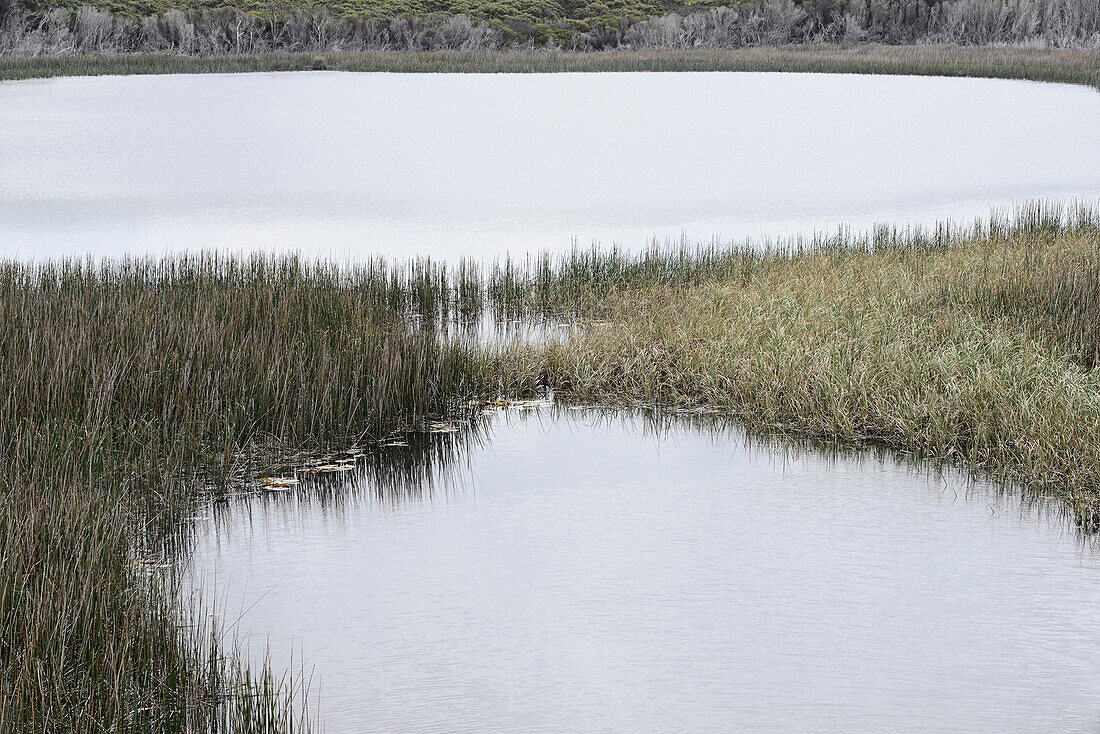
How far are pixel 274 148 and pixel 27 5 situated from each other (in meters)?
14.3

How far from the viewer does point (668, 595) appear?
358 centimetres

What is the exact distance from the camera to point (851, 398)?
5.43 m

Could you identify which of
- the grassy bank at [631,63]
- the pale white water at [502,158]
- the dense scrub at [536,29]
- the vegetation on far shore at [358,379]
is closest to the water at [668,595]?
the vegetation on far shore at [358,379]

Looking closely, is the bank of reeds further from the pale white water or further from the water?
the pale white water

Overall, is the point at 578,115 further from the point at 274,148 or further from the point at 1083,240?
the point at 1083,240

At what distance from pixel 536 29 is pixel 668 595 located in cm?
2777

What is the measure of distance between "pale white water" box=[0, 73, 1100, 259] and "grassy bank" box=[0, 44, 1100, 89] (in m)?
1.59

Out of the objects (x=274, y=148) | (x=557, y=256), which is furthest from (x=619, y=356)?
(x=274, y=148)

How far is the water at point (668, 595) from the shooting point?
9.60 feet

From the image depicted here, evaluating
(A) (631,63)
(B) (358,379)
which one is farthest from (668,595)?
(A) (631,63)

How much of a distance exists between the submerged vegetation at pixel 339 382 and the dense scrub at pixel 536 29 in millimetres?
15069

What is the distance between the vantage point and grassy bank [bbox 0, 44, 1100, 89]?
1742cm

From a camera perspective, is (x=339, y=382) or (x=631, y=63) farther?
(x=631, y=63)

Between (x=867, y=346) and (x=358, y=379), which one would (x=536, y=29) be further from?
(x=358, y=379)
